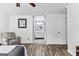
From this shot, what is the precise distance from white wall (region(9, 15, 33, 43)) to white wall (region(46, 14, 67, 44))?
1457 millimetres

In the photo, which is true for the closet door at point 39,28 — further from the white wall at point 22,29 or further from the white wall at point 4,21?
the white wall at point 4,21

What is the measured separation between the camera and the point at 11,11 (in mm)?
9234

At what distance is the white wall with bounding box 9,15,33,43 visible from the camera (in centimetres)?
1019

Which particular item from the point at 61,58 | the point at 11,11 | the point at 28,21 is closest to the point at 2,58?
the point at 61,58

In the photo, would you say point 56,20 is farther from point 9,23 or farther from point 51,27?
point 9,23

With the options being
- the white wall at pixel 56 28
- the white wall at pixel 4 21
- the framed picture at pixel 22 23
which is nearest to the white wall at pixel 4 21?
the white wall at pixel 4 21

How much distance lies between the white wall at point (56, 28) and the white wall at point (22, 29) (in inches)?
57.4

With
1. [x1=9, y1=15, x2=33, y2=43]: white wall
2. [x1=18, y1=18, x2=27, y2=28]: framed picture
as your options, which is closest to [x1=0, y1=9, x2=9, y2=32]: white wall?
[x1=9, y1=15, x2=33, y2=43]: white wall

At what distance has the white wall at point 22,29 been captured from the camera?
10.2 m

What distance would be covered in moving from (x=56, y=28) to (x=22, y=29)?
2.51 m

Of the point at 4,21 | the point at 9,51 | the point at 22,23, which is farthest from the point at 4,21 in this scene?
the point at 9,51

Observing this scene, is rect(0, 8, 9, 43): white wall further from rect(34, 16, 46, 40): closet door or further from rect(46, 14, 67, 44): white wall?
rect(46, 14, 67, 44): white wall

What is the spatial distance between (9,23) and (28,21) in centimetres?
138

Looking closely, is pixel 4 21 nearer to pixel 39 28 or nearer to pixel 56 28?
pixel 39 28
